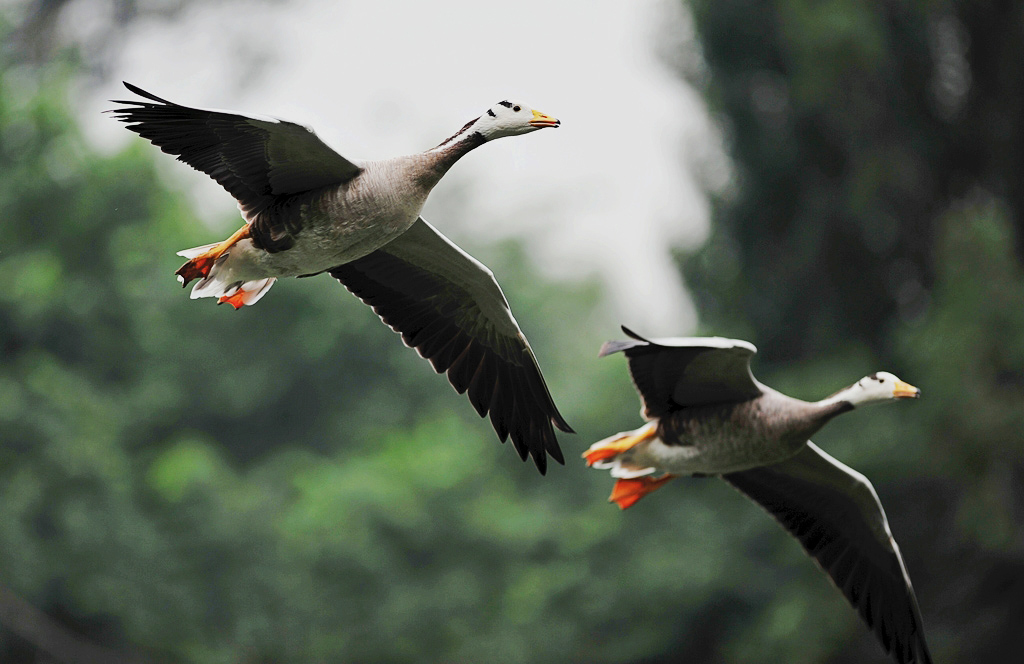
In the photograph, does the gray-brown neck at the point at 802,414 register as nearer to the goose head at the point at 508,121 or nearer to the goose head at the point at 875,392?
the goose head at the point at 875,392

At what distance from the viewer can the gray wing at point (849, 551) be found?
30.3ft

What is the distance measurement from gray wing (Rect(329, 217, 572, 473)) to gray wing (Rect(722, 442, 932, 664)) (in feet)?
6.27

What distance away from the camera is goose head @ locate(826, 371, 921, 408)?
8.20 metres

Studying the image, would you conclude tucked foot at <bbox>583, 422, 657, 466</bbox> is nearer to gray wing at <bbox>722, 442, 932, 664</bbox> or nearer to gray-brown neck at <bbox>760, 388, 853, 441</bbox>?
gray-brown neck at <bbox>760, 388, 853, 441</bbox>

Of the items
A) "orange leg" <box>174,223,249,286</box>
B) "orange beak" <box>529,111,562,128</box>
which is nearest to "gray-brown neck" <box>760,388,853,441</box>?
"orange beak" <box>529,111,562,128</box>

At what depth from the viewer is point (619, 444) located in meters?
8.66

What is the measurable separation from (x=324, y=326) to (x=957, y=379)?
14.2 m

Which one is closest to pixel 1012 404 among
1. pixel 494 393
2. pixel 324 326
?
pixel 494 393

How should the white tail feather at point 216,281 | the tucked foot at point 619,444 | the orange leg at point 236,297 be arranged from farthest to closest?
the tucked foot at point 619,444
the orange leg at point 236,297
the white tail feather at point 216,281

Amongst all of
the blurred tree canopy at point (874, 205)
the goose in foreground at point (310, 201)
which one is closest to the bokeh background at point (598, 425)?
the blurred tree canopy at point (874, 205)

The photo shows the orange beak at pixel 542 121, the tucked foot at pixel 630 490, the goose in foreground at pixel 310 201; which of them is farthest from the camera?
the tucked foot at pixel 630 490

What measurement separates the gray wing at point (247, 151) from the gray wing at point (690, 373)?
2.18 metres

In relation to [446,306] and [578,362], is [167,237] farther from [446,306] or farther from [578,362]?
[446,306]

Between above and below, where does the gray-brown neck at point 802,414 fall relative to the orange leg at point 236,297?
below
